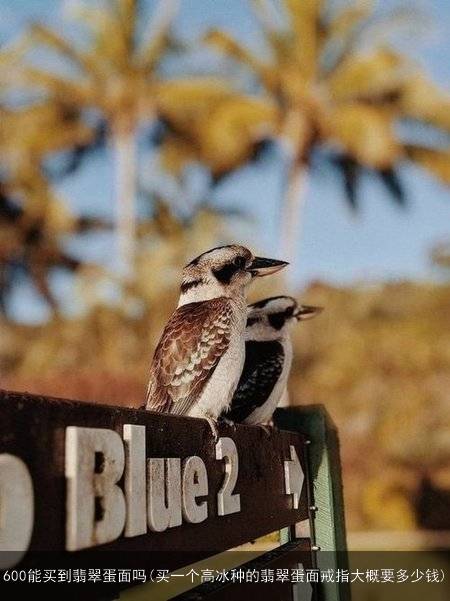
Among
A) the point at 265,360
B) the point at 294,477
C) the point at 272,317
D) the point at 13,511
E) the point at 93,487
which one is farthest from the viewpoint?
the point at 272,317

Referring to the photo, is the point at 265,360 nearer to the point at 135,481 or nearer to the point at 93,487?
the point at 135,481

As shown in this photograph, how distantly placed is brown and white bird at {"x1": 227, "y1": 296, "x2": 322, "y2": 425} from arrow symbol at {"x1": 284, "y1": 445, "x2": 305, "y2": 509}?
71 cm

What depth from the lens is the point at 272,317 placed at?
4.22 metres

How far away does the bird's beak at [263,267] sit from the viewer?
2.86 metres

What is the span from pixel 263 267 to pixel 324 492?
90cm

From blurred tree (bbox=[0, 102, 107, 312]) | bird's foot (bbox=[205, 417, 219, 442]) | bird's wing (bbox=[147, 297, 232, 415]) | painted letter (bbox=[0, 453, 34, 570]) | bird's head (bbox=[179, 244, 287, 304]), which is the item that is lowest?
painted letter (bbox=[0, 453, 34, 570])

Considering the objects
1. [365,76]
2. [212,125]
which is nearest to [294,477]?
[212,125]

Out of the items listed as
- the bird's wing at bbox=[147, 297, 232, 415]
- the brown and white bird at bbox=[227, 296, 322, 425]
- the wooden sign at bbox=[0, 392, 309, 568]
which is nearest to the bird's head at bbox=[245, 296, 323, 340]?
the brown and white bird at bbox=[227, 296, 322, 425]

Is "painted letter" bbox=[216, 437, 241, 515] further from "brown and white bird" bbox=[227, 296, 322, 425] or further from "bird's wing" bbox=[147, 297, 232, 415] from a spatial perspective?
"brown and white bird" bbox=[227, 296, 322, 425]

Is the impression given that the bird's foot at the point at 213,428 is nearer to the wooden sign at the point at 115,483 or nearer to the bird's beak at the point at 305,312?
the wooden sign at the point at 115,483

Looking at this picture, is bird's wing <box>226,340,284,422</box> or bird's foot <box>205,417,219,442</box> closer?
bird's foot <box>205,417,219,442</box>

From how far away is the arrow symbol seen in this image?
219 cm

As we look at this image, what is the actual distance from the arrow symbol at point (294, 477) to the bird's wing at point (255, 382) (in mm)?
1120

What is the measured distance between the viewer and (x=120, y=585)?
1.18m
